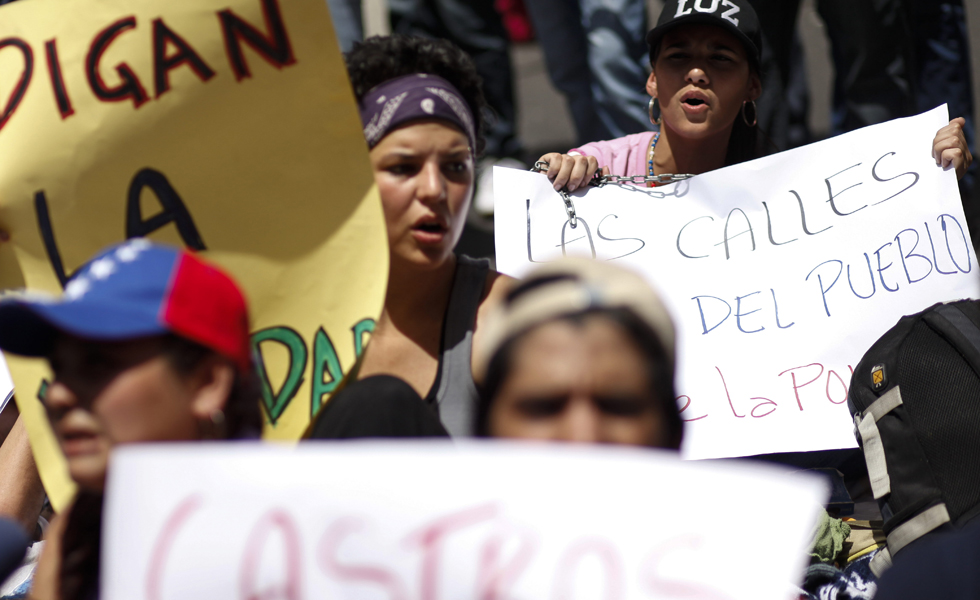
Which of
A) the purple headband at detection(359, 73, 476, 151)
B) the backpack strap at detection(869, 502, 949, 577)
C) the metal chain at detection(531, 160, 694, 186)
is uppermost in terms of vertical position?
the purple headband at detection(359, 73, 476, 151)

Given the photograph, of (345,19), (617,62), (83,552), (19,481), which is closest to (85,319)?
(83,552)

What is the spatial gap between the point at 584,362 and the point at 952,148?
1.70 metres

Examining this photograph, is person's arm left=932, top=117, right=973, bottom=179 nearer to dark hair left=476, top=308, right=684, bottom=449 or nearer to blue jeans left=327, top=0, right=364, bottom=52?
dark hair left=476, top=308, right=684, bottom=449

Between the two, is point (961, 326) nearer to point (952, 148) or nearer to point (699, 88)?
point (952, 148)

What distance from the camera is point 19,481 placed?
231cm

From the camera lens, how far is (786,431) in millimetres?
2393

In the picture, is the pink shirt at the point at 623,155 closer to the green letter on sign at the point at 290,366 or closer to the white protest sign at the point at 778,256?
the white protest sign at the point at 778,256

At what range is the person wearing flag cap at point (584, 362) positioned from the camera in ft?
3.92

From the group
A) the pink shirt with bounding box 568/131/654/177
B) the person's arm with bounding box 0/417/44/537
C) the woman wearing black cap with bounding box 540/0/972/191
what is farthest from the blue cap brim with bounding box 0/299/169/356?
the pink shirt with bounding box 568/131/654/177

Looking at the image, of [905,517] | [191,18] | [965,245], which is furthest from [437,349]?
[965,245]

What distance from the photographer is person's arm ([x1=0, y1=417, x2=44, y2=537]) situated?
230 cm

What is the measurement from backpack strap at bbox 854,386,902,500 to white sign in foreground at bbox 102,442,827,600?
990 mm

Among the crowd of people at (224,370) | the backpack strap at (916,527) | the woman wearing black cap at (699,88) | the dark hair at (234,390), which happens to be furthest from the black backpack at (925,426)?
the dark hair at (234,390)

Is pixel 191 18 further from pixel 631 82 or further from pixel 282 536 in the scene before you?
pixel 631 82
